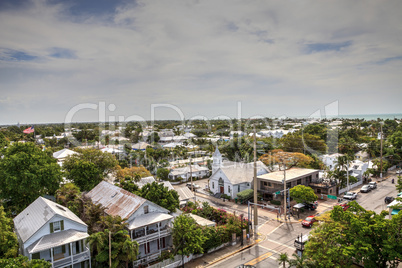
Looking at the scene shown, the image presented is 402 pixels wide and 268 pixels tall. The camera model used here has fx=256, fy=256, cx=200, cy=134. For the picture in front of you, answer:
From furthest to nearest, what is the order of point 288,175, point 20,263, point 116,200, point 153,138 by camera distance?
point 153,138
point 288,175
point 116,200
point 20,263

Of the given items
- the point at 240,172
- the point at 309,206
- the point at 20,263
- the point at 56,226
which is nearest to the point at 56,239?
the point at 56,226

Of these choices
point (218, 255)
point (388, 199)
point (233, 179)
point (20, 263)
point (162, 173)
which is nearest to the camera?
point (20, 263)

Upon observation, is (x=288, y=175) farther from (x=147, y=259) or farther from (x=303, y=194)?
(x=147, y=259)

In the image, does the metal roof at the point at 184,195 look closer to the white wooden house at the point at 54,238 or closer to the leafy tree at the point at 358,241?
the white wooden house at the point at 54,238

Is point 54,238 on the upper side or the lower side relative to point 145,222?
upper

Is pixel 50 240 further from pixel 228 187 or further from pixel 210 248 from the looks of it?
pixel 228 187

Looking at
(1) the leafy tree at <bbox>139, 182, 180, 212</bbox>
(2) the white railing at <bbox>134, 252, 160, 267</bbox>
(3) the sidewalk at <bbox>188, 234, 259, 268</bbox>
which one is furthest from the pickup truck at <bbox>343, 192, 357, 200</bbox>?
(2) the white railing at <bbox>134, 252, 160, 267</bbox>

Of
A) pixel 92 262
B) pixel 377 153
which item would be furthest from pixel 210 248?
pixel 377 153
